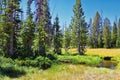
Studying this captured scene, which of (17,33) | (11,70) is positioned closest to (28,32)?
(17,33)

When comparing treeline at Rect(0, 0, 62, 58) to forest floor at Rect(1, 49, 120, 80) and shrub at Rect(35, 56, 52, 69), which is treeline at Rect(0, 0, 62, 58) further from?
forest floor at Rect(1, 49, 120, 80)

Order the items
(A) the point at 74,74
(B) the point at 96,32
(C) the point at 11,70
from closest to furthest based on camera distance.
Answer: (A) the point at 74,74 → (C) the point at 11,70 → (B) the point at 96,32

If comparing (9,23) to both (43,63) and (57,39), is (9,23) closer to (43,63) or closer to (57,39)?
(43,63)

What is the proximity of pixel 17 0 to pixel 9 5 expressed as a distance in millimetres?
1495

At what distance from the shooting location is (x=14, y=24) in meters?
40.5

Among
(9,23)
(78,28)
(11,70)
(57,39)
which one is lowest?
(11,70)

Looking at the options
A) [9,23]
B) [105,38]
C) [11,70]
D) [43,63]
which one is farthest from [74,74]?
[105,38]

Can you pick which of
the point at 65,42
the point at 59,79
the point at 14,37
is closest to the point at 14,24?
the point at 14,37

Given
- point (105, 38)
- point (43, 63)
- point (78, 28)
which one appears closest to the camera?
point (43, 63)

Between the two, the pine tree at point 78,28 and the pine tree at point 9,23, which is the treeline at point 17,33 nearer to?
the pine tree at point 9,23

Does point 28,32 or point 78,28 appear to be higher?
point 78,28

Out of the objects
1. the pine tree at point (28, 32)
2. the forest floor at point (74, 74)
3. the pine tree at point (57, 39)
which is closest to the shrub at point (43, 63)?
the forest floor at point (74, 74)

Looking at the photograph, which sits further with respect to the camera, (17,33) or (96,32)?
(96,32)

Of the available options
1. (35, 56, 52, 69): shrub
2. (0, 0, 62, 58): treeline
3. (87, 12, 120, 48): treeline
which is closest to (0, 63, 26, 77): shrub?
(35, 56, 52, 69): shrub
